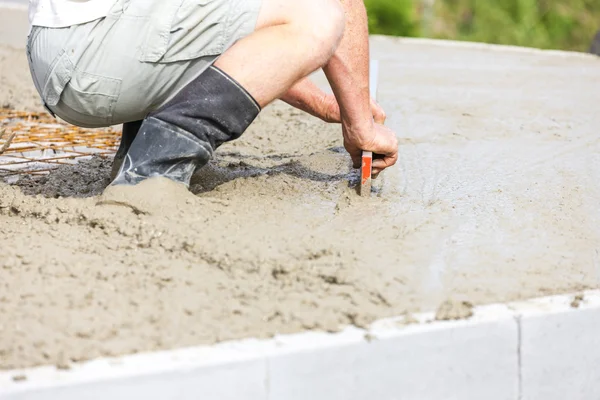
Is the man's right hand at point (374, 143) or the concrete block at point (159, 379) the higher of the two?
the man's right hand at point (374, 143)

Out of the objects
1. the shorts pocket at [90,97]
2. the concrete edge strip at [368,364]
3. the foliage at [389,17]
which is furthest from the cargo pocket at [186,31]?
the foliage at [389,17]

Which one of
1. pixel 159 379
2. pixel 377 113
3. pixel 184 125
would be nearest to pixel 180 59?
pixel 184 125

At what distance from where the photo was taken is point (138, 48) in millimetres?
2254

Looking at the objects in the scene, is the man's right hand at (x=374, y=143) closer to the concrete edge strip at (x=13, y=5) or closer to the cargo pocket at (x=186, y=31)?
the cargo pocket at (x=186, y=31)

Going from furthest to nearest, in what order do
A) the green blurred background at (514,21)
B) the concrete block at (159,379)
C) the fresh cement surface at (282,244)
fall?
the green blurred background at (514,21)
the fresh cement surface at (282,244)
the concrete block at (159,379)

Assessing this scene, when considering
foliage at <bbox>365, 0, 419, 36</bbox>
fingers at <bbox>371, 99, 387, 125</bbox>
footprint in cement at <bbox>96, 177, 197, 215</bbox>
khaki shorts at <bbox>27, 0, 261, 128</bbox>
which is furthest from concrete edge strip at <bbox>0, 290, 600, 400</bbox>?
foliage at <bbox>365, 0, 419, 36</bbox>

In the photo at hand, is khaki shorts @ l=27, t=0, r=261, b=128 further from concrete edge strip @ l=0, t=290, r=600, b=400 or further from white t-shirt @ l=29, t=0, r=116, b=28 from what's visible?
concrete edge strip @ l=0, t=290, r=600, b=400

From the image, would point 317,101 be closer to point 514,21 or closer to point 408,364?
point 408,364

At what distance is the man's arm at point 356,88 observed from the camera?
2477 mm

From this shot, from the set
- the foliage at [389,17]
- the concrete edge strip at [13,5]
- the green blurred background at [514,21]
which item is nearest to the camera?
the concrete edge strip at [13,5]

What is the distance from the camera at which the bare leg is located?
226 centimetres

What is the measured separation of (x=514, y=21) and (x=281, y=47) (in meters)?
10.0

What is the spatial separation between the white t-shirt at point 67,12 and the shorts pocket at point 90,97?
0.50ft

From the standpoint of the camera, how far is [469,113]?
3.98 meters
